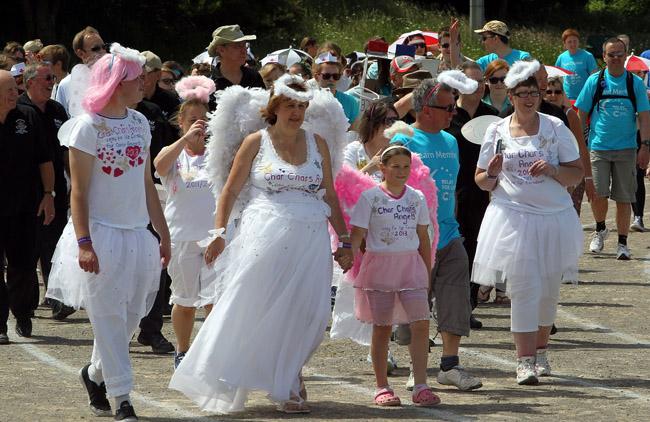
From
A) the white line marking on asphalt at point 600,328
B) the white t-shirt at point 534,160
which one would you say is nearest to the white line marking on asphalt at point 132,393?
the white t-shirt at point 534,160

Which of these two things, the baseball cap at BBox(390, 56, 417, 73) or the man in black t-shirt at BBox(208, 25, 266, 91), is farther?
the baseball cap at BBox(390, 56, 417, 73)

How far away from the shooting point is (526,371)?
963 centimetres

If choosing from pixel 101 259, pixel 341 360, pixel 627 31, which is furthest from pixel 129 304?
pixel 627 31

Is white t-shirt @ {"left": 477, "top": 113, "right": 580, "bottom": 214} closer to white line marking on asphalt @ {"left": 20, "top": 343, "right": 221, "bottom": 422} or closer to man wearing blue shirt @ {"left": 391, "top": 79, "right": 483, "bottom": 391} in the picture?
man wearing blue shirt @ {"left": 391, "top": 79, "right": 483, "bottom": 391}

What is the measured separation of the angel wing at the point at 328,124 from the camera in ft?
29.7

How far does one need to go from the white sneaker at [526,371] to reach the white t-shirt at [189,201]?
2.34 metres

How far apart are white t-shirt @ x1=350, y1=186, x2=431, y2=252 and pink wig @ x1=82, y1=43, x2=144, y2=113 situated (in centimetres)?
168

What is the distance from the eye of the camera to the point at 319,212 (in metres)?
8.70

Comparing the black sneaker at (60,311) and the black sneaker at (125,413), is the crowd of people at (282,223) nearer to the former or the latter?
the black sneaker at (125,413)

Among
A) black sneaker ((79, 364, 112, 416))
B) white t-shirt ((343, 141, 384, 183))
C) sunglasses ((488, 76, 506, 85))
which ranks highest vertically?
sunglasses ((488, 76, 506, 85))

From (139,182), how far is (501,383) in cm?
292

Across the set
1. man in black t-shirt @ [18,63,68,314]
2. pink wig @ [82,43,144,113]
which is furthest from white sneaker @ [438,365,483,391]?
man in black t-shirt @ [18,63,68,314]

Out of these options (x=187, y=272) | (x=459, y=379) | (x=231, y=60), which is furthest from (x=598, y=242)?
(x=187, y=272)

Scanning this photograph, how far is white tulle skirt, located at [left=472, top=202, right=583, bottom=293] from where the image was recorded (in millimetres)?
9781
